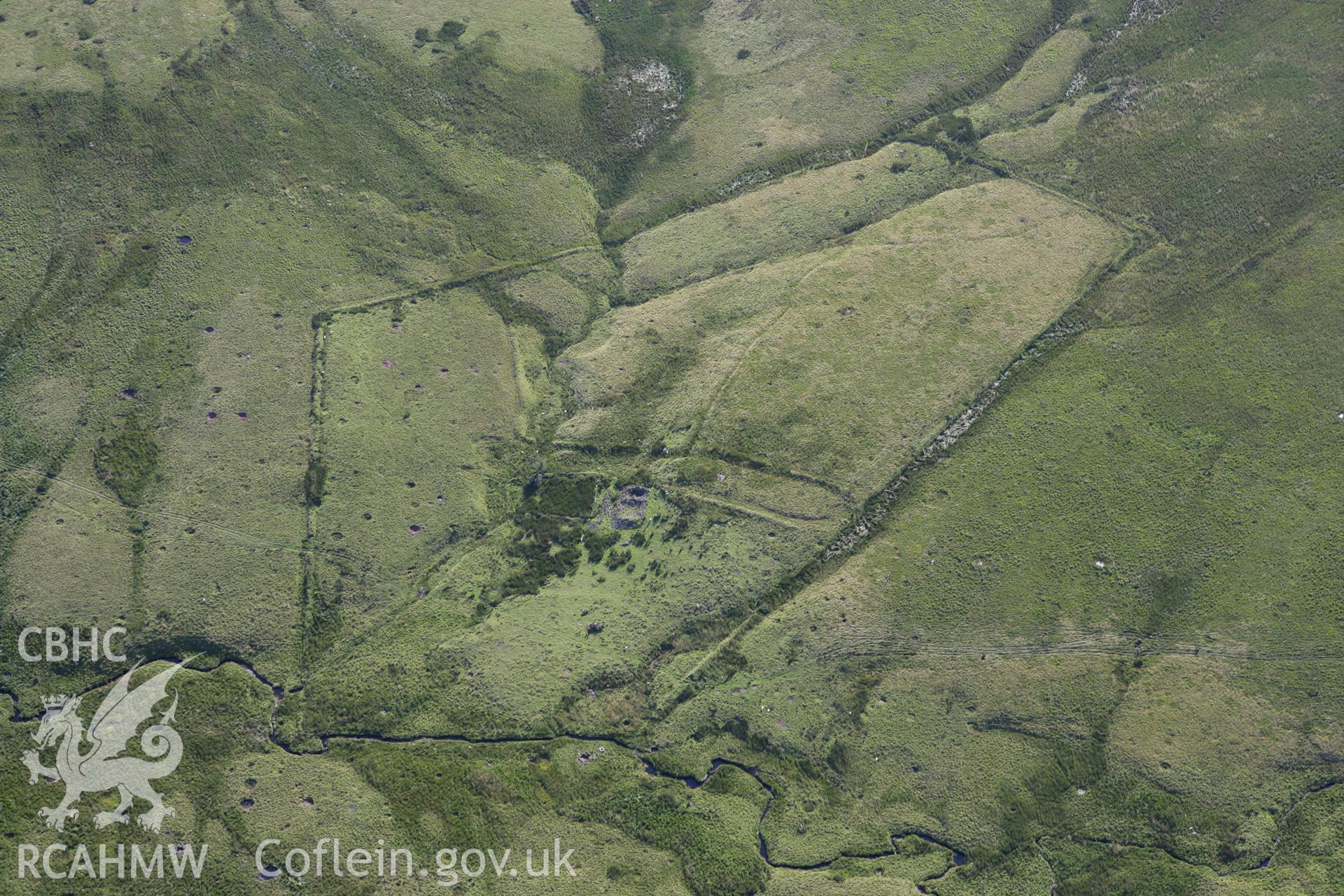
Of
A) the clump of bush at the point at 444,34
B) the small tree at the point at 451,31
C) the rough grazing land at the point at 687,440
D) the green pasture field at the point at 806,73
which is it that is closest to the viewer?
the rough grazing land at the point at 687,440

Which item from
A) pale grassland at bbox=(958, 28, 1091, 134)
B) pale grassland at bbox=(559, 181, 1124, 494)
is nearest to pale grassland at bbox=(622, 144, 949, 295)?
pale grassland at bbox=(559, 181, 1124, 494)

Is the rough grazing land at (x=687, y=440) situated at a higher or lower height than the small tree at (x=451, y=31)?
lower

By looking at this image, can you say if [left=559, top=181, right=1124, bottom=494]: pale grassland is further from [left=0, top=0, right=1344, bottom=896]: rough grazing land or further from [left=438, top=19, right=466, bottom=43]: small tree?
[left=438, top=19, right=466, bottom=43]: small tree

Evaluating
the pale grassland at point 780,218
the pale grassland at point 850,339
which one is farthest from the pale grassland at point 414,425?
the pale grassland at point 780,218

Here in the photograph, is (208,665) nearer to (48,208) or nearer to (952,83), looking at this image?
(48,208)

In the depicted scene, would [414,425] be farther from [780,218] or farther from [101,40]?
[101,40]

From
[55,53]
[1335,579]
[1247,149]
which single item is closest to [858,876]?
[1335,579]

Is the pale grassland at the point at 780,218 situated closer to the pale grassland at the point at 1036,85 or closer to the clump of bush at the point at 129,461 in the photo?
the pale grassland at the point at 1036,85
